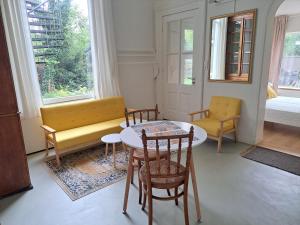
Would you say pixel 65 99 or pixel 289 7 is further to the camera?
pixel 289 7

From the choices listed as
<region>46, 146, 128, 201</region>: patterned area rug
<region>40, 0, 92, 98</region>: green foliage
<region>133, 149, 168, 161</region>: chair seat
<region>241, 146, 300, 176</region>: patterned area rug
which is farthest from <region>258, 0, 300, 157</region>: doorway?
<region>40, 0, 92, 98</region>: green foliage

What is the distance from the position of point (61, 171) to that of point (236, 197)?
214cm

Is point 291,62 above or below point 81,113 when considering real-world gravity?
above

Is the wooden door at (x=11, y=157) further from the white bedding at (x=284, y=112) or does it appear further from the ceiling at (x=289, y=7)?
the ceiling at (x=289, y=7)

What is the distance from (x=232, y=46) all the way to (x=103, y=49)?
2.22 metres

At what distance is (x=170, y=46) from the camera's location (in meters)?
4.40

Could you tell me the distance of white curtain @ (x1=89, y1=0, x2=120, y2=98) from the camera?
3.64 meters

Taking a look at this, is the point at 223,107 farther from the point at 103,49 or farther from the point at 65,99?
the point at 65,99

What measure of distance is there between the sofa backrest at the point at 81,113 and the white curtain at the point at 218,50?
1776mm

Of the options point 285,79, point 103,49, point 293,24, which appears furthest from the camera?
point 285,79

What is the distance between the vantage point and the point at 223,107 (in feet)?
11.6

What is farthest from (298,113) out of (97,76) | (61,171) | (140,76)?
(61,171)

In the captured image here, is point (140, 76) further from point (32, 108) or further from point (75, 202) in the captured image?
→ point (75, 202)

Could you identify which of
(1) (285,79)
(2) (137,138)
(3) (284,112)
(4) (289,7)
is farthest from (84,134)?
(1) (285,79)
